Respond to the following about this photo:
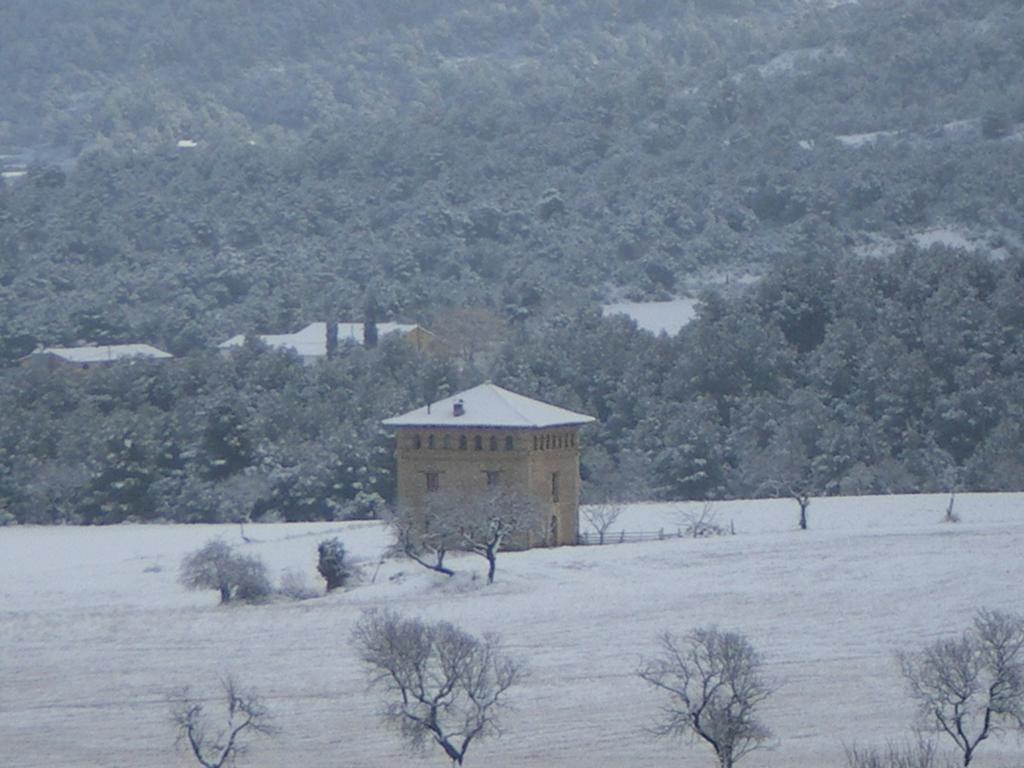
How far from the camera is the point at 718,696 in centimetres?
3947

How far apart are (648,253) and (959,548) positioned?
7551 centimetres

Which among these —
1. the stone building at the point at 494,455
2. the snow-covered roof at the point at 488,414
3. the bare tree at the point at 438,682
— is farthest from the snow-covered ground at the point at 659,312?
the bare tree at the point at 438,682

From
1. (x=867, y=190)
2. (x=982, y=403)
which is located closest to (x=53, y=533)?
(x=982, y=403)

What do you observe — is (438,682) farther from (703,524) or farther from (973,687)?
(703,524)

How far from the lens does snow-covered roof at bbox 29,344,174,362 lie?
100731 millimetres

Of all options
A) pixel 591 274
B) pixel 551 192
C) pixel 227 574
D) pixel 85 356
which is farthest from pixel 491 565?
pixel 551 192

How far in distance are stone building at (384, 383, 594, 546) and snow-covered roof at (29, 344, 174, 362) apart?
41585mm

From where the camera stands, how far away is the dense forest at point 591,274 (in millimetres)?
72438

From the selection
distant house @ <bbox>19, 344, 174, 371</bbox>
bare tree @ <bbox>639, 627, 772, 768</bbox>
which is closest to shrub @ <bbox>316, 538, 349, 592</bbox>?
bare tree @ <bbox>639, 627, 772, 768</bbox>

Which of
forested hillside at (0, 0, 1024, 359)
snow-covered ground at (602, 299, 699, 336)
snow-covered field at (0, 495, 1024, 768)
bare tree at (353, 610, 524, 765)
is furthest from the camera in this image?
forested hillside at (0, 0, 1024, 359)

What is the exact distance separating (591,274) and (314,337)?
20.5 metres

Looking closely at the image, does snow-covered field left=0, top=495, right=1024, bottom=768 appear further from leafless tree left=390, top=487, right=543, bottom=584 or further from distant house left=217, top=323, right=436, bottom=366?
distant house left=217, top=323, right=436, bottom=366

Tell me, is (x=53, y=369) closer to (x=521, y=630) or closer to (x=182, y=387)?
(x=182, y=387)

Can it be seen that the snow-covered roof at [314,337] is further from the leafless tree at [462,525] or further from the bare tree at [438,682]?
the bare tree at [438,682]
